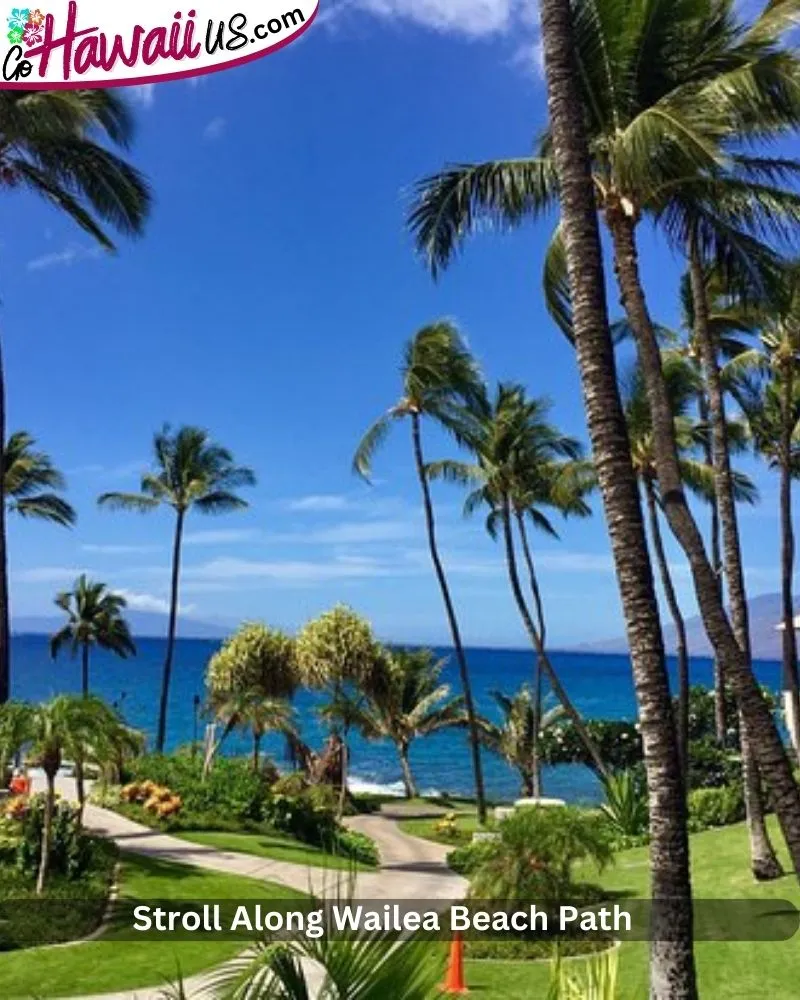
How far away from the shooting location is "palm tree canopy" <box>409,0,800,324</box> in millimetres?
10008

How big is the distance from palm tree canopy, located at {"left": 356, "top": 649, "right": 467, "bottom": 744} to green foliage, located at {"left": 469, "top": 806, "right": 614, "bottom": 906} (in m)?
19.5

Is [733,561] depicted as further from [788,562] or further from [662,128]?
[788,562]

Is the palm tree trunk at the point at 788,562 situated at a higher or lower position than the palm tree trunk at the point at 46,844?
higher

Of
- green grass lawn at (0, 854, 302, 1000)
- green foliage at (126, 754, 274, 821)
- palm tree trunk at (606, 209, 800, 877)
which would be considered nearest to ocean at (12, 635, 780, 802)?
green foliage at (126, 754, 274, 821)

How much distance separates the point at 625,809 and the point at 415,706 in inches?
709

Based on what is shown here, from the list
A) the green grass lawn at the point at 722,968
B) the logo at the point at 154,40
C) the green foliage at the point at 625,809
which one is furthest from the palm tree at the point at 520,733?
the logo at the point at 154,40

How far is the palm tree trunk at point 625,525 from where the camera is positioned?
6.66 m

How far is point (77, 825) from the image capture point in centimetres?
1572

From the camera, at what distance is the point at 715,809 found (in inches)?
864

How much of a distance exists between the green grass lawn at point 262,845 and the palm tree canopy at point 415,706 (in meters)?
11.2

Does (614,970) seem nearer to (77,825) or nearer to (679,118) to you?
(679,118)

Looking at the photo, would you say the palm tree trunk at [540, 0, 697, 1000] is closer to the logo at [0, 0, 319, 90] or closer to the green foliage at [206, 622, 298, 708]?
the logo at [0, 0, 319, 90]

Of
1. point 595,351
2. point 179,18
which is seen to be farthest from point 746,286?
point 179,18

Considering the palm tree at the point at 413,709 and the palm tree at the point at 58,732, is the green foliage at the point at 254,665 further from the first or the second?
the palm tree at the point at 58,732
